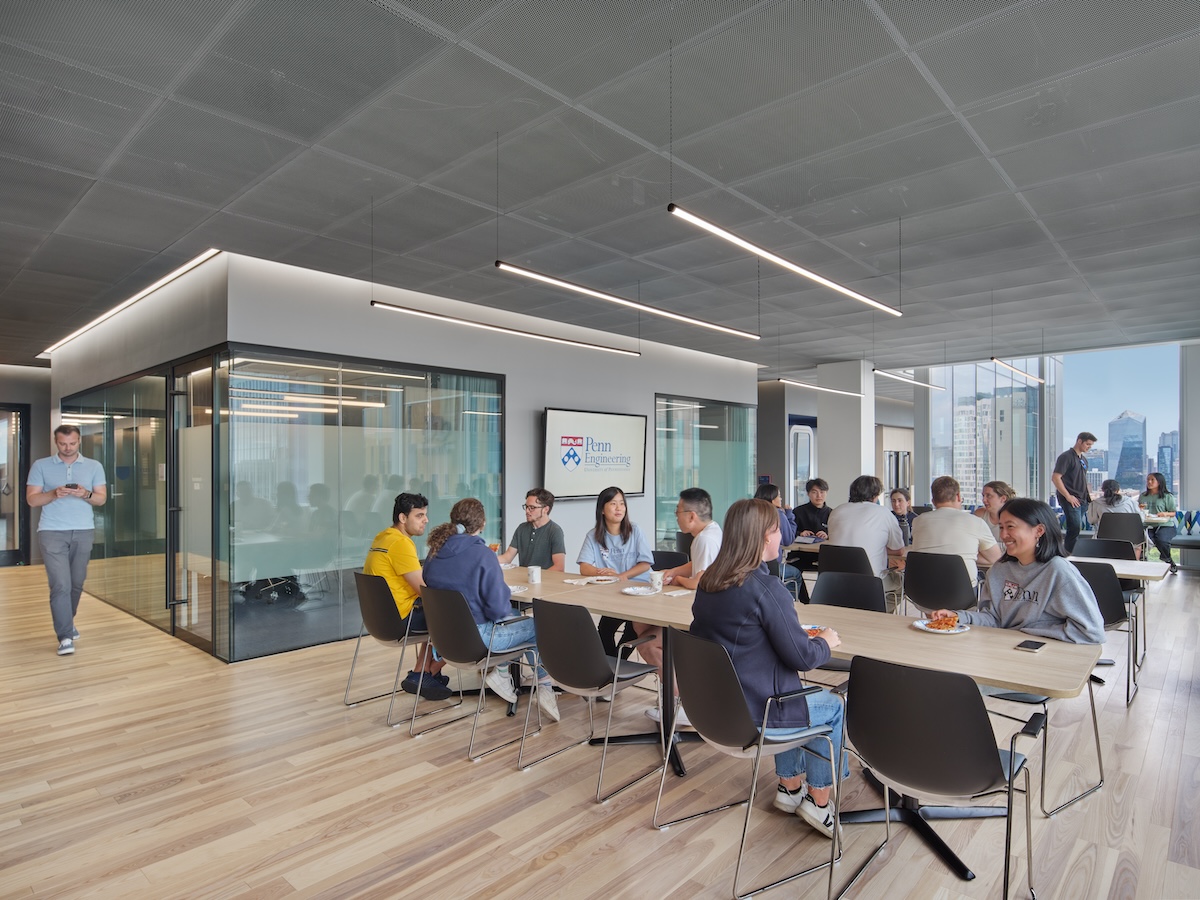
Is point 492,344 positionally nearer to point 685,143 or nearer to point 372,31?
point 685,143

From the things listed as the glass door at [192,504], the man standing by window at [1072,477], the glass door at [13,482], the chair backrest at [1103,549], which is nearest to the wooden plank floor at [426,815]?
the chair backrest at [1103,549]

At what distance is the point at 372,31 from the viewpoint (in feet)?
8.57

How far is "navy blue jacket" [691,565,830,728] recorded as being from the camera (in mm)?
2436

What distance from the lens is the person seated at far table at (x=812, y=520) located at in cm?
670

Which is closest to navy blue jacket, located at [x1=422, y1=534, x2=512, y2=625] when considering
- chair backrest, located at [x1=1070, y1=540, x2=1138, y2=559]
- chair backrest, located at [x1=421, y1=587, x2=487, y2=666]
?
chair backrest, located at [x1=421, y1=587, x2=487, y2=666]

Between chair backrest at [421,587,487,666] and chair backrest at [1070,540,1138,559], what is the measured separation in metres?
4.40

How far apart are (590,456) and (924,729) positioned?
5964mm

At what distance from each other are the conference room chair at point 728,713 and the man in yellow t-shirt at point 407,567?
6.79 ft

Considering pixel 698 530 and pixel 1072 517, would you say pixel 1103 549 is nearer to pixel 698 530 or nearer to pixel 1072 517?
pixel 1072 517

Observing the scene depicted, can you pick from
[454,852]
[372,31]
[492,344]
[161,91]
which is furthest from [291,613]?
[372,31]

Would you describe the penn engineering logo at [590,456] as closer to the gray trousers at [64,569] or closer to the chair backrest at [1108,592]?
the gray trousers at [64,569]

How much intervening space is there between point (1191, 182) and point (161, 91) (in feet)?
16.8

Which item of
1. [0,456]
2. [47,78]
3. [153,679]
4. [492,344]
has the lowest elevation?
[153,679]

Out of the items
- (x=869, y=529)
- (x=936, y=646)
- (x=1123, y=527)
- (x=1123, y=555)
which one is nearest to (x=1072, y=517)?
(x=1123, y=527)
